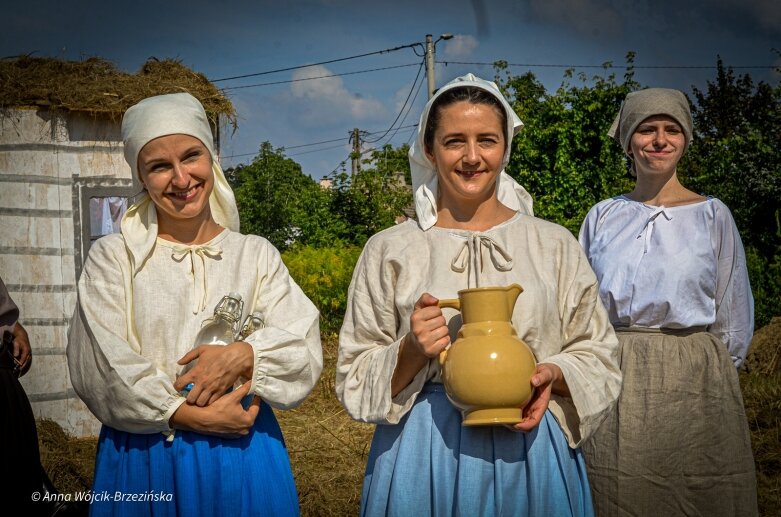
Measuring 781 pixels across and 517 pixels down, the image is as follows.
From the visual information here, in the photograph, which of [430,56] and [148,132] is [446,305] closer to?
[148,132]

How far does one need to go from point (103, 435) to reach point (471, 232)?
134 cm

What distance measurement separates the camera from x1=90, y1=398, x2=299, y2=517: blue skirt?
241cm

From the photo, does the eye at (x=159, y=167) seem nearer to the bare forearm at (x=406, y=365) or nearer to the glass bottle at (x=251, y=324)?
the glass bottle at (x=251, y=324)

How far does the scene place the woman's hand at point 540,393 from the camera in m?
2.13

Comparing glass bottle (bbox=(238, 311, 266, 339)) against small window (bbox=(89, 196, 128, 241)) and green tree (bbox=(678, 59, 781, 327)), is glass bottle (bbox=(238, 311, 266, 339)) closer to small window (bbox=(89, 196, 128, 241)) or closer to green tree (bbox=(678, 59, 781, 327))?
small window (bbox=(89, 196, 128, 241))

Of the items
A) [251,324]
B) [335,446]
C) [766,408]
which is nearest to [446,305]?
[251,324]

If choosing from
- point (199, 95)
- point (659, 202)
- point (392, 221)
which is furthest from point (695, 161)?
point (659, 202)

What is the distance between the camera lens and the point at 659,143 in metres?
3.66

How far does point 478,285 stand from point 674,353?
155cm

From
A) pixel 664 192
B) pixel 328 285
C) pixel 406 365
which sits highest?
pixel 664 192

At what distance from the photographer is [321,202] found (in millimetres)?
16250

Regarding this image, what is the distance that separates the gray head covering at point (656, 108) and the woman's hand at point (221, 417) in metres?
2.28

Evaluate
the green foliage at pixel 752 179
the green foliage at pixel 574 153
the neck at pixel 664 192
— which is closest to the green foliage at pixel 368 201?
the green foliage at pixel 574 153

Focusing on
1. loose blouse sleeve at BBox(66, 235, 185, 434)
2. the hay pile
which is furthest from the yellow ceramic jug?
the hay pile
